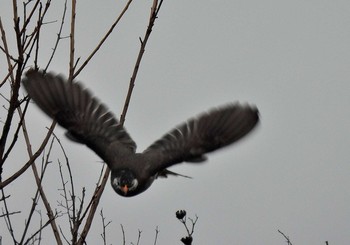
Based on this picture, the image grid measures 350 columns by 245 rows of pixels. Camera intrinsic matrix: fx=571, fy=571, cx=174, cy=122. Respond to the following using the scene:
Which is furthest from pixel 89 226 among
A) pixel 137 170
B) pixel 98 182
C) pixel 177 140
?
pixel 177 140

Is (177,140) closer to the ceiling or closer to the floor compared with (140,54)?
closer to the floor

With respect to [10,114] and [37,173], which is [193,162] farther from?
[10,114]

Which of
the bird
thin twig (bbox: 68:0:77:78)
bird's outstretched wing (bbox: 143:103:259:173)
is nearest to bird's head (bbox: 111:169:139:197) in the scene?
the bird

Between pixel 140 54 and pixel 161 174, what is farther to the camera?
pixel 161 174

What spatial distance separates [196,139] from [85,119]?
40.5 inches

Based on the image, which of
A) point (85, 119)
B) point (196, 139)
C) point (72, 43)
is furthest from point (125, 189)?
point (72, 43)

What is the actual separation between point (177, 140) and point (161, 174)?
1.81 feet

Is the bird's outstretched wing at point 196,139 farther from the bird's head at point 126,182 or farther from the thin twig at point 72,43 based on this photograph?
the thin twig at point 72,43

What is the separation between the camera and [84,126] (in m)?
5.06

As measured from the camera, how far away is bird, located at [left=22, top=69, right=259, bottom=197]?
4426 millimetres

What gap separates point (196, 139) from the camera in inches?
188

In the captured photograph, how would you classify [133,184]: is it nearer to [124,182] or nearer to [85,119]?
[124,182]

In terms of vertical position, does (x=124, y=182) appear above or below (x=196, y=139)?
below

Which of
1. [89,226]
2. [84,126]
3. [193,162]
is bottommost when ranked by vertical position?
[89,226]
